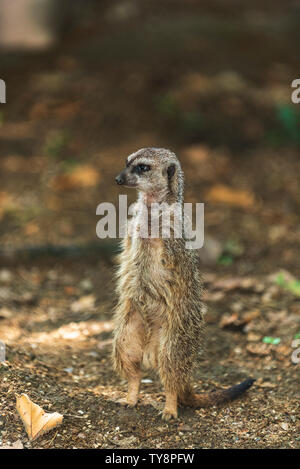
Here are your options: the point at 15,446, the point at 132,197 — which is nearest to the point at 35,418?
the point at 15,446

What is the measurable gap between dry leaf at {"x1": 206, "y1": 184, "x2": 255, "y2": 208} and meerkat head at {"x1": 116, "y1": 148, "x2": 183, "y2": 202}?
10.2ft

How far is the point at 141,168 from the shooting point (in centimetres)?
295

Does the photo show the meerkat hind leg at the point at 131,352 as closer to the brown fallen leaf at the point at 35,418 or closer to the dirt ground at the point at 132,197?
the dirt ground at the point at 132,197

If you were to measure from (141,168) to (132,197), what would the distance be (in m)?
2.91

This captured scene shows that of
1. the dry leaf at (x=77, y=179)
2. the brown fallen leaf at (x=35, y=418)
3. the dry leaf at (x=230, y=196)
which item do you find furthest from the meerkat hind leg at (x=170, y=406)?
the dry leaf at (x=77, y=179)

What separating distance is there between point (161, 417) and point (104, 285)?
1.92 m

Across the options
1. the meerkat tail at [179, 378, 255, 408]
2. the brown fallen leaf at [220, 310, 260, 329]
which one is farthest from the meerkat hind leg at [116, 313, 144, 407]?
the brown fallen leaf at [220, 310, 260, 329]

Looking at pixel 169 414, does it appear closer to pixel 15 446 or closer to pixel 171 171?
pixel 15 446

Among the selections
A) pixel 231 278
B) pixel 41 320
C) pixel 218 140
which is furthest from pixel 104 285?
pixel 218 140

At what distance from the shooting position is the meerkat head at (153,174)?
9.62 ft

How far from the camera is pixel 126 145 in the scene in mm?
6734

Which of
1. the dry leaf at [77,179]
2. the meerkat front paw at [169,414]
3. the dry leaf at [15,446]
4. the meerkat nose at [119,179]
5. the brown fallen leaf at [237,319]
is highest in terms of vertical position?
the dry leaf at [77,179]

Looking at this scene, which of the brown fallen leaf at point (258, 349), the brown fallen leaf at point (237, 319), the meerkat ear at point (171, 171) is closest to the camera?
the meerkat ear at point (171, 171)

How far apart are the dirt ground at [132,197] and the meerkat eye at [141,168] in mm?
1253
